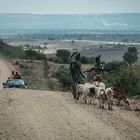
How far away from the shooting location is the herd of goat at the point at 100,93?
22.2m

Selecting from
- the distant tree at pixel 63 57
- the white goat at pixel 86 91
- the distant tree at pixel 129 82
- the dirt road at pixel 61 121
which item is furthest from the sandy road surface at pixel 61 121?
the distant tree at pixel 63 57

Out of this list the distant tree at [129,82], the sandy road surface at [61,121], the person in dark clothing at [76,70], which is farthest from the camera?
the distant tree at [129,82]

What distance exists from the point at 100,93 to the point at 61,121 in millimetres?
4813

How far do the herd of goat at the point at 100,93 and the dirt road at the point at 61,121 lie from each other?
544 mm

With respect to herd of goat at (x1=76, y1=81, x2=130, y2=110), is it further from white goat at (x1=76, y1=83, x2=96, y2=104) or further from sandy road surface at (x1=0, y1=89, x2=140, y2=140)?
sandy road surface at (x1=0, y1=89, x2=140, y2=140)

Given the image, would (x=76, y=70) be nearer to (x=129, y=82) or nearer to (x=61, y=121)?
(x=61, y=121)

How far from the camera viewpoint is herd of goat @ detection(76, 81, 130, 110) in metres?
22.2

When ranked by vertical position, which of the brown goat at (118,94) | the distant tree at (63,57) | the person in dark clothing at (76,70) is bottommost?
the distant tree at (63,57)

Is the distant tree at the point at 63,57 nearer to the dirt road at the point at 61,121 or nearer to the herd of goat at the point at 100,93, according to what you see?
the herd of goat at the point at 100,93

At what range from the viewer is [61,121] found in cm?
1778

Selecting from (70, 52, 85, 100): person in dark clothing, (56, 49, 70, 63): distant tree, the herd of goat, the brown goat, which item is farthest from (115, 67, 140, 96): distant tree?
(56, 49, 70, 63): distant tree

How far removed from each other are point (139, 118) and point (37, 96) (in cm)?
656

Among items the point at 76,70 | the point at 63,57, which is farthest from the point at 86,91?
the point at 63,57

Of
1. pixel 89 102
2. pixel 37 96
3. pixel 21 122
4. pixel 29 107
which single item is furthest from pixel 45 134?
pixel 37 96
